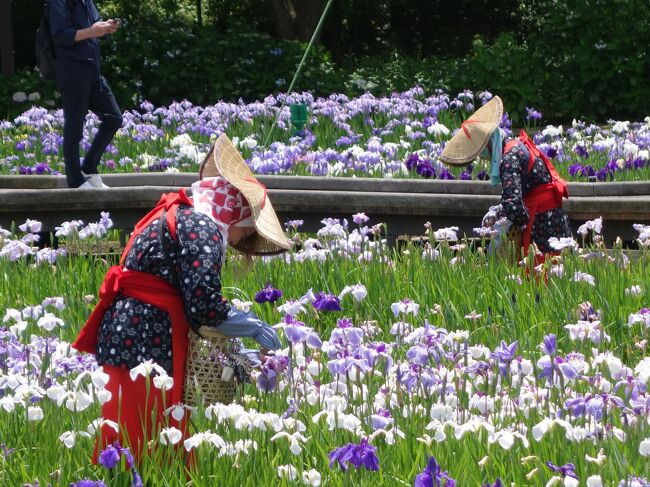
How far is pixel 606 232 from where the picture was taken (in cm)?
720

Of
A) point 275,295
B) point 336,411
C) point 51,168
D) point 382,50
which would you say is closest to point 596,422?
point 336,411

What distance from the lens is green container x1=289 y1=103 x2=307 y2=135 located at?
10.2m

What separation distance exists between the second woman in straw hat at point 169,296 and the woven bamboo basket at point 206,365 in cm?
3

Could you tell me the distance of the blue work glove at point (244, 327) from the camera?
11.9 feet

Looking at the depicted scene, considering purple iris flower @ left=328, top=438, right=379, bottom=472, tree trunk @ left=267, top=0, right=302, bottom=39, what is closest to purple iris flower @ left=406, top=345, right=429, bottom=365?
purple iris flower @ left=328, top=438, right=379, bottom=472

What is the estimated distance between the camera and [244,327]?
11.9ft

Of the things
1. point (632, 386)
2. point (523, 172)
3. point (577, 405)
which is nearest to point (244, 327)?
point (577, 405)

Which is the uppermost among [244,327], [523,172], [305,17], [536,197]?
[244,327]

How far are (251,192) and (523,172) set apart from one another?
2.73m

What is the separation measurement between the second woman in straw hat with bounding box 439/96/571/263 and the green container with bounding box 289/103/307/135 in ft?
13.1

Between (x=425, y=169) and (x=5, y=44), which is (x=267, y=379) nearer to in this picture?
(x=425, y=169)

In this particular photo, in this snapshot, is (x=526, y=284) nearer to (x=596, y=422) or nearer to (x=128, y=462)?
(x=596, y=422)

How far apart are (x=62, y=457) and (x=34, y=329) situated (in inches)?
68.6

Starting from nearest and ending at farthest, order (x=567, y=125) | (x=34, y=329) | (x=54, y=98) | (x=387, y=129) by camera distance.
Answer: (x=34, y=329) → (x=387, y=129) → (x=567, y=125) → (x=54, y=98)
